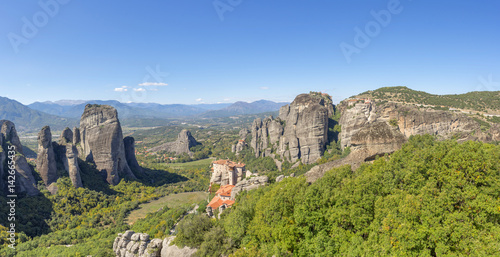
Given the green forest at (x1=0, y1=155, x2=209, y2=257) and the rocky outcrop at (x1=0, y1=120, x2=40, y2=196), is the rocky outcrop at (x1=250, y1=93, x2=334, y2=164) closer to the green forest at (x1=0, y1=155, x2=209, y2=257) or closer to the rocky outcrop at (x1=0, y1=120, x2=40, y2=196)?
the green forest at (x1=0, y1=155, x2=209, y2=257)

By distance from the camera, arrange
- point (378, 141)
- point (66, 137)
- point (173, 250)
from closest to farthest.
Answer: point (378, 141)
point (173, 250)
point (66, 137)

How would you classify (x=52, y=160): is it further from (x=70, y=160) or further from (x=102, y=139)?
(x=102, y=139)

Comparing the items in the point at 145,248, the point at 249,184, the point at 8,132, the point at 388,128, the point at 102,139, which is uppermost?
the point at 388,128

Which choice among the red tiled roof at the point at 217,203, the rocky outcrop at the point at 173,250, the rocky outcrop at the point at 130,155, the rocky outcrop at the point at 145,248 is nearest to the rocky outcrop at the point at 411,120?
the red tiled roof at the point at 217,203

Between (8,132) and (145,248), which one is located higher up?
(8,132)

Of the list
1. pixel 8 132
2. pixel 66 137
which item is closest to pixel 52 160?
pixel 8 132

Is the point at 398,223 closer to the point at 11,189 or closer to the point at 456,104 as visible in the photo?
the point at 11,189
